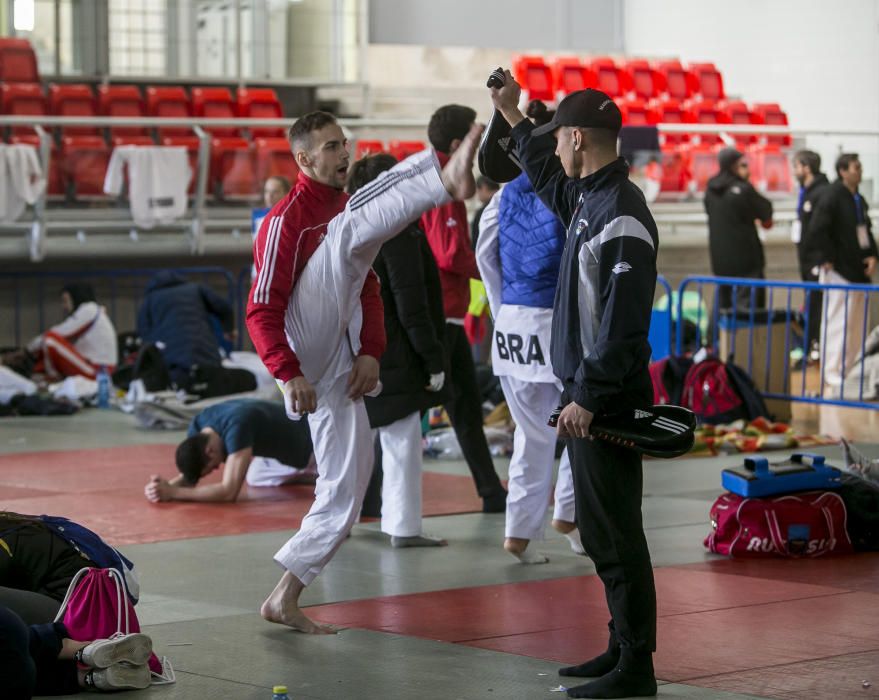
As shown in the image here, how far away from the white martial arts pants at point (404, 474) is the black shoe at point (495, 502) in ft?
3.36

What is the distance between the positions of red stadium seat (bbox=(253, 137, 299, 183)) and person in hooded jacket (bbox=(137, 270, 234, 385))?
252 cm

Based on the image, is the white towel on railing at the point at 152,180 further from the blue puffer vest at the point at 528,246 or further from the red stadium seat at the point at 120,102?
the blue puffer vest at the point at 528,246

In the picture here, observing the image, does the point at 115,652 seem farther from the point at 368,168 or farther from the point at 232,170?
the point at 232,170

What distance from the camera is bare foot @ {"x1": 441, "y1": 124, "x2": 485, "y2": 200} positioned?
490 cm

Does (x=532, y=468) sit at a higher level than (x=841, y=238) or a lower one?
lower

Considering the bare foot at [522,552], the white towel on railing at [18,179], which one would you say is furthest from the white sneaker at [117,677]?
the white towel on railing at [18,179]

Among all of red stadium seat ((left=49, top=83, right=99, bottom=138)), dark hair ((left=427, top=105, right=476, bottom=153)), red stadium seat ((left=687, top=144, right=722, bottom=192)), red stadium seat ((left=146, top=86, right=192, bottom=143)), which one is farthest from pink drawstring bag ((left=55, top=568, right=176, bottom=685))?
red stadium seat ((left=146, top=86, right=192, bottom=143))

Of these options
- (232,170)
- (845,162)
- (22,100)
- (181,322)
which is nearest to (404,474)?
(181,322)

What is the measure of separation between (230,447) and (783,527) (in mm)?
3191

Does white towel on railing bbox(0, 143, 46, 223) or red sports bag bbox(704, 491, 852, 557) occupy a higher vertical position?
white towel on railing bbox(0, 143, 46, 223)

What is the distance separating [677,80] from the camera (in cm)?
2289

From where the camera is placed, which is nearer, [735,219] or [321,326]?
[321,326]

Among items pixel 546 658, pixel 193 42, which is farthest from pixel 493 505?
pixel 193 42

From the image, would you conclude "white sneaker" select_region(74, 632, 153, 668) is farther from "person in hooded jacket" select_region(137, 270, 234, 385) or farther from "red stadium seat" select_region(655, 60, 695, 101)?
"red stadium seat" select_region(655, 60, 695, 101)
